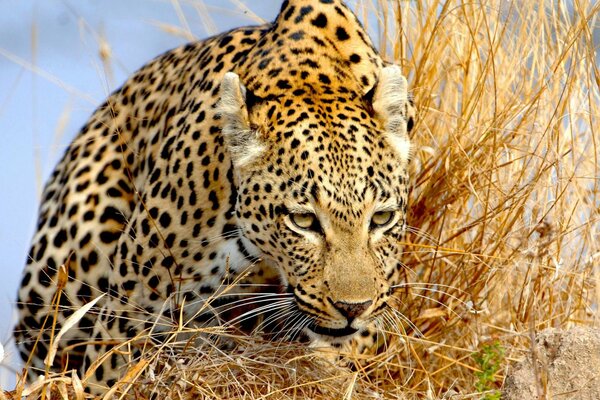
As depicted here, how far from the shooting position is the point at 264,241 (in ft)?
20.2

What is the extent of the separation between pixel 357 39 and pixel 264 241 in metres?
1.28

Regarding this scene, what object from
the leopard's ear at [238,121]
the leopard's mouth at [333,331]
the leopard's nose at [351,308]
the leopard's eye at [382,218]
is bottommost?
the leopard's mouth at [333,331]

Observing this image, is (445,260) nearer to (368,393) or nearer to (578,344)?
(368,393)

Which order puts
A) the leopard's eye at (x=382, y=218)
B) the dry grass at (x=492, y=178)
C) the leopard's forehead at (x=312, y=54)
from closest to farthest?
the leopard's eye at (x=382, y=218) < the leopard's forehead at (x=312, y=54) < the dry grass at (x=492, y=178)

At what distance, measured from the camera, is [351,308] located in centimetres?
575

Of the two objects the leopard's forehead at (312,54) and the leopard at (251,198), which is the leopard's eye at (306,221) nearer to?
the leopard at (251,198)

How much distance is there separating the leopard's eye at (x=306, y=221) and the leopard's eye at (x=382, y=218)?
27cm

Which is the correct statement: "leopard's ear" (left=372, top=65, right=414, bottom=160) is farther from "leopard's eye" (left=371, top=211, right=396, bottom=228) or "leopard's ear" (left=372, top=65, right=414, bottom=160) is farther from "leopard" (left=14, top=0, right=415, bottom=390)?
"leopard's eye" (left=371, top=211, right=396, bottom=228)

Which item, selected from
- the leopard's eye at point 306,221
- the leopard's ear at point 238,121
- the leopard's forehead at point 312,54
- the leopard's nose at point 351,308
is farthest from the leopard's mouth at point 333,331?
the leopard's forehead at point 312,54

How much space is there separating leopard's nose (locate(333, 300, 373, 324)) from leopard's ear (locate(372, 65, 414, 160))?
825 millimetres

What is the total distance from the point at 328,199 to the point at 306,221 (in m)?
0.17

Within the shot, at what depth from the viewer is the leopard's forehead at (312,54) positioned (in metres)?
6.40

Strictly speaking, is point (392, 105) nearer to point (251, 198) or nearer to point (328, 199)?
point (328, 199)

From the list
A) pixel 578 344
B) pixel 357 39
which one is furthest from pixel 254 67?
pixel 578 344
